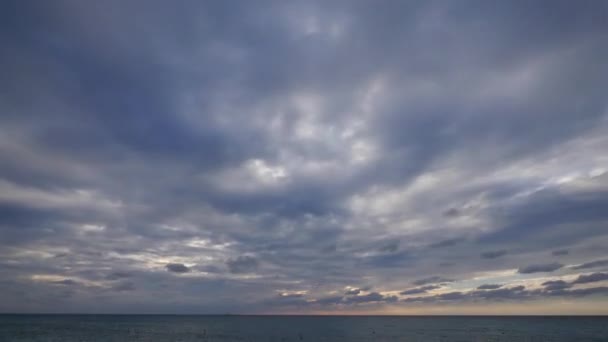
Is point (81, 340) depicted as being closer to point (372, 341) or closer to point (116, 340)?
point (116, 340)

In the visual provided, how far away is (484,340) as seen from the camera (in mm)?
161250

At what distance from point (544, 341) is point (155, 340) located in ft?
526

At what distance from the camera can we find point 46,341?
131375 millimetres

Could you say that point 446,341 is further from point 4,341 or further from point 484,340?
point 4,341

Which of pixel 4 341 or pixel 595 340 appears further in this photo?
pixel 595 340

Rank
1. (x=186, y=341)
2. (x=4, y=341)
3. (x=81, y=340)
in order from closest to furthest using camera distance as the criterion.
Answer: (x=4, y=341)
(x=81, y=340)
(x=186, y=341)

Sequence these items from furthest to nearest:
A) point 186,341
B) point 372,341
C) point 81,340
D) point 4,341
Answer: point 372,341 < point 186,341 < point 81,340 < point 4,341

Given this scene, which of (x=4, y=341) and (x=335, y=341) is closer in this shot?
(x=4, y=341)

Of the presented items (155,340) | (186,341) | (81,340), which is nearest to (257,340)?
(186,341)

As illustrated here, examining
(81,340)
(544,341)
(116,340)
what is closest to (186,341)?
(116,340)

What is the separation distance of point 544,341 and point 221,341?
135 meters

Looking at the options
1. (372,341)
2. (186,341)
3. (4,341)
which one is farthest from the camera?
(372,341)

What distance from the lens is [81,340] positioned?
139 metres

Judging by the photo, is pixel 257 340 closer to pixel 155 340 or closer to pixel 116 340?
pixel 155 340
